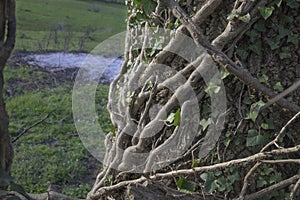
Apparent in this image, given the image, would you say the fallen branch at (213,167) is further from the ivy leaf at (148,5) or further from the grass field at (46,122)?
the grass field at (46,122)

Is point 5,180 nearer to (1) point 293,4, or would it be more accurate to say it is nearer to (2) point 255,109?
(2) point 255,109

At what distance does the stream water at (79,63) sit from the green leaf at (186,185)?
733cm

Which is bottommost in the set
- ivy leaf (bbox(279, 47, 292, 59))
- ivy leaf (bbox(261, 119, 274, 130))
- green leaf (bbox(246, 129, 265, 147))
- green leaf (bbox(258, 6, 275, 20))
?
green leaf (bbox(246, 129, 265, 147))

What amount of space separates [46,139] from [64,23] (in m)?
10.9

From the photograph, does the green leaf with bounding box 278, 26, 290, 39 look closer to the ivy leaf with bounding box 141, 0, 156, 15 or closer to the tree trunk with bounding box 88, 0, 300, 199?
the tree trunk with bounding box 88, 0, 300, 199

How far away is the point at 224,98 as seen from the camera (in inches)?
53.3

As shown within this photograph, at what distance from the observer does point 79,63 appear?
33.6ft

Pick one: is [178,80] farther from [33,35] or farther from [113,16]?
[113,16]

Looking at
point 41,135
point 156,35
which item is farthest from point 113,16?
point 156,35

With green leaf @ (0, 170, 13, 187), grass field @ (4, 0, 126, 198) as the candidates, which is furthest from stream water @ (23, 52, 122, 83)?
green leaf @ (0, 170, 13, 187)

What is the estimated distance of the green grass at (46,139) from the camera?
427cm

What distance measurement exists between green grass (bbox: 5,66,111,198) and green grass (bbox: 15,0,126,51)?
4086 mm

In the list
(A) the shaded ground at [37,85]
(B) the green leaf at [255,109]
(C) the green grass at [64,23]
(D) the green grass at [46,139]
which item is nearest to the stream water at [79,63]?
(A) the shaded ground at [37,85]

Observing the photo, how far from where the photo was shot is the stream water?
9273 mm
